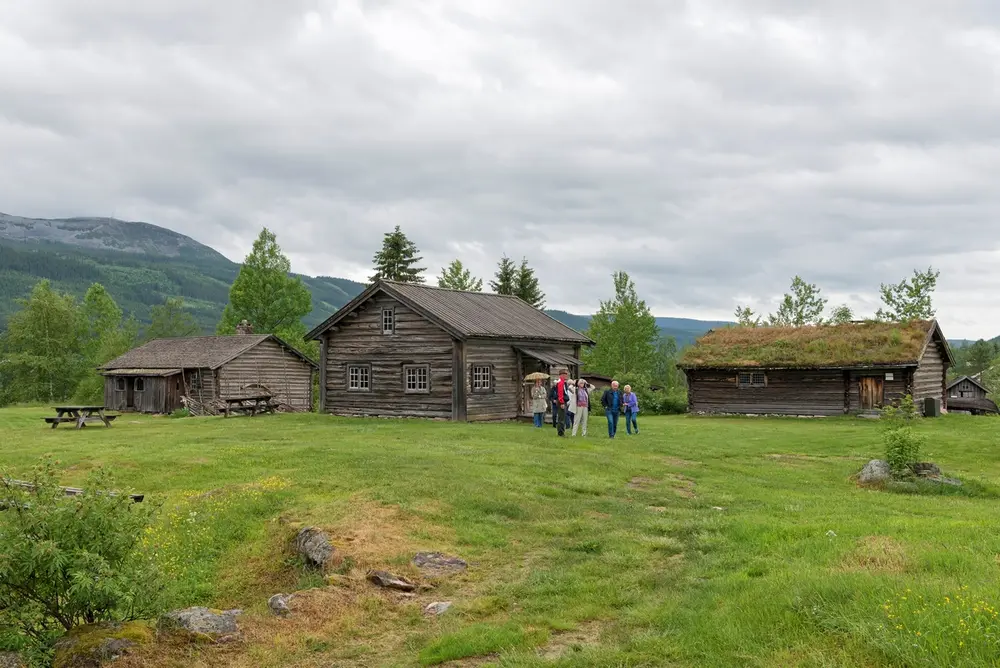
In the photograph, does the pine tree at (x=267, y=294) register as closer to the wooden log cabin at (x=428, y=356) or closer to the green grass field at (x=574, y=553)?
the wooden log cabin at (x=428, y=356)

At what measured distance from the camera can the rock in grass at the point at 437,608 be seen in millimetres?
8852

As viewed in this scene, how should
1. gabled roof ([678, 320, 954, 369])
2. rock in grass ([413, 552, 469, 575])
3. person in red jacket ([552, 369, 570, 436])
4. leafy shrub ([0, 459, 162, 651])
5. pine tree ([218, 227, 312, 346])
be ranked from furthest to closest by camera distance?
pine tree ([218, 227, 312, 346]) < gabled roof ([678, 320, 954, 369]) < person in red jacket ([552, 369, 570, 436]) < rock in grass ([413, 552, 469, 575]) < leafy shrub ([0, 459, 162, 651])

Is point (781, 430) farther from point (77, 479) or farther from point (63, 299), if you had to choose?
point (63, 299)

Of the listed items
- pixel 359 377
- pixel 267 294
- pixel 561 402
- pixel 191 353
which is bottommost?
pixel 561 402

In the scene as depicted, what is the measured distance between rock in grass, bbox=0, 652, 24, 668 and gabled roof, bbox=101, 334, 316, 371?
126ft

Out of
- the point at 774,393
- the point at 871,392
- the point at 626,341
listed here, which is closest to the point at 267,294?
the point at 626,341

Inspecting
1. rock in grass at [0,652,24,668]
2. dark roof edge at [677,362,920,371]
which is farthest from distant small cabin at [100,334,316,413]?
rock in grass at [0,652,24,668]

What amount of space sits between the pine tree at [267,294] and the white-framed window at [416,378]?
33.6 meters

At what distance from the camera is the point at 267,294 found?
66750 millimetres

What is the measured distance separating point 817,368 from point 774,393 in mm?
2853

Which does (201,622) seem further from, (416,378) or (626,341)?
(626,341)

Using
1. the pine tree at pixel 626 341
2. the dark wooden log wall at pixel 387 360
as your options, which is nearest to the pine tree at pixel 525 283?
the pine tree at pixel 626 341

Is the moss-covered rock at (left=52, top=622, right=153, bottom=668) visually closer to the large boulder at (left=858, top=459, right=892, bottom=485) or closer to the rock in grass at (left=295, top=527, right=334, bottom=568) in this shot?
the rock in grass at (left=295, top=527, right=334, bottom=568)

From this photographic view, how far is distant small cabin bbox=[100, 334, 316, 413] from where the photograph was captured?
4603cm
